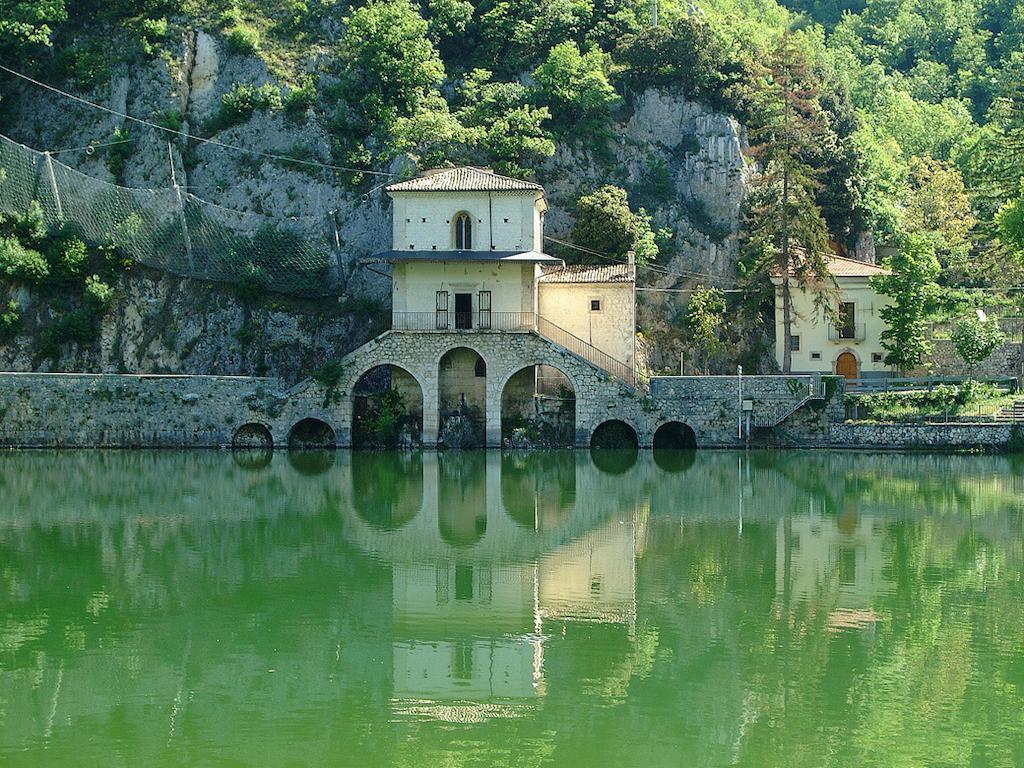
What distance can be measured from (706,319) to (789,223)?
16.2 ft

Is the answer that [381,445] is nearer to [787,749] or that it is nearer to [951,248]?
[951,248]

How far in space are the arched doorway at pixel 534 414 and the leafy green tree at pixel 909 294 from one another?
12786 mm

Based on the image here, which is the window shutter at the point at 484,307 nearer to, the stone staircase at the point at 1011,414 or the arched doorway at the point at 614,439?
the arched doorway at the point at 614,439

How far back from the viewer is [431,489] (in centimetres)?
3988

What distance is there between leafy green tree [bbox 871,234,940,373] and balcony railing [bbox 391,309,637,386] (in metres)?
10.6

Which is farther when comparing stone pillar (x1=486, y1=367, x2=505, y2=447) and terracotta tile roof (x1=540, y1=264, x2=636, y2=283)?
terracotta tile roof (x1=540, y1=264, x2=636, y2=283)

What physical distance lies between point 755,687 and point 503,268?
37.0 m

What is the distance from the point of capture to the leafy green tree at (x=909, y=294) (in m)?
55.4

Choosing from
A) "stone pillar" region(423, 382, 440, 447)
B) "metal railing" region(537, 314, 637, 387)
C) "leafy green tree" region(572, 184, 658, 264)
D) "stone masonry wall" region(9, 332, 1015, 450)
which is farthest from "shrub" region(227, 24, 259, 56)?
"stone pillar" region(423, 382, 440, 447)

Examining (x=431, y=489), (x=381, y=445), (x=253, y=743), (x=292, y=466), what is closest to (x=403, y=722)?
(x=253, y=743)

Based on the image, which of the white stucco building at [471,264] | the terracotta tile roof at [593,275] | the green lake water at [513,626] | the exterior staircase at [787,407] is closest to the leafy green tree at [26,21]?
the white stucco building at [471,264]

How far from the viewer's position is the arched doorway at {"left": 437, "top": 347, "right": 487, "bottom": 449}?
53844 millimetres

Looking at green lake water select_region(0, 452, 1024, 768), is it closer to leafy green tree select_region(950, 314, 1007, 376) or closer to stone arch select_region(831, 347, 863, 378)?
leafy green tree select_region(950, 314, 1007, 376)

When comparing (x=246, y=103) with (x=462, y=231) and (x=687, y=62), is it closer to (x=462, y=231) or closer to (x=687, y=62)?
(x=462, y=231)
